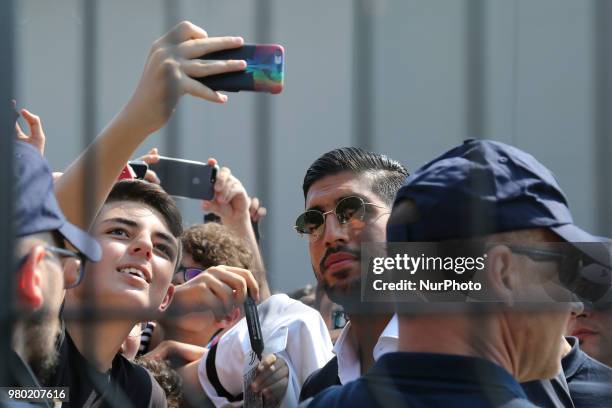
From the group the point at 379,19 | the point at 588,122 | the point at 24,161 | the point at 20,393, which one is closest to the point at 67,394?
the point at 20,393

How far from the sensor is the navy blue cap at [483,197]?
153 centimetres

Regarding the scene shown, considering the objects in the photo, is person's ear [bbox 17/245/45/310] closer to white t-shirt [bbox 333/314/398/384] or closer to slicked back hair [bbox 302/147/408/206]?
white t-shirt [bbox 333/314/398/384]

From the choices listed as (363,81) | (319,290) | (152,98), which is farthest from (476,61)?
(319,290)

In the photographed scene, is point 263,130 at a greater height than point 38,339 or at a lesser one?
greater

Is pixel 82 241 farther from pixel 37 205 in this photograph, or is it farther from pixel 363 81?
pixel 363 81

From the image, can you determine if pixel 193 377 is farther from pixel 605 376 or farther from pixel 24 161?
pixel 24 161

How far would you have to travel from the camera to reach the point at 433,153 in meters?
1.77

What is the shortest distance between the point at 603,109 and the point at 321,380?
103 centimetres

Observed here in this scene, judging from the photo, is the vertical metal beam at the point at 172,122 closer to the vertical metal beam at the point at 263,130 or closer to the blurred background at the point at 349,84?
the blurred background at the point at 349,84

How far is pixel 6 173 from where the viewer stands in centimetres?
126

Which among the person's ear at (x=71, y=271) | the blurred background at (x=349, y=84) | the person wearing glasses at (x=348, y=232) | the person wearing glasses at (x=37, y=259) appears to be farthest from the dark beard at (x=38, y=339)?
the person wearing glasses at (x=348, y=232)

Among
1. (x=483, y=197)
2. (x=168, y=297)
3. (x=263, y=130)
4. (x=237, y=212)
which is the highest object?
(x=263, y=130)

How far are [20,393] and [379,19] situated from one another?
716 millimetres

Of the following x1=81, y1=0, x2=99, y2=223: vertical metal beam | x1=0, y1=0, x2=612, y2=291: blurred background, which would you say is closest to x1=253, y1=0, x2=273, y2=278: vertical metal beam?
x1=0, y1=0, x2=612, y2=291: blurred background
